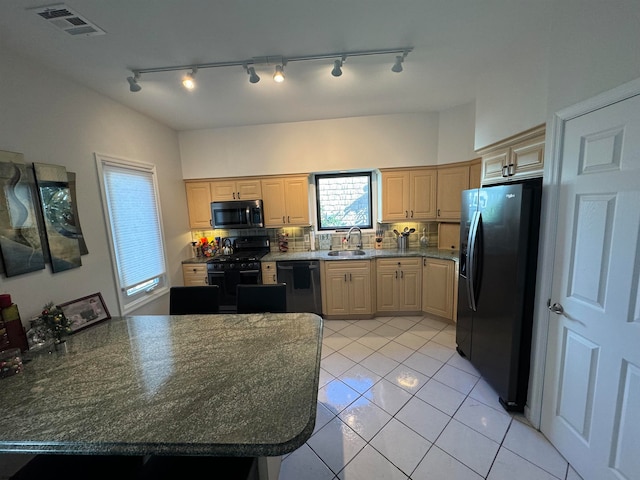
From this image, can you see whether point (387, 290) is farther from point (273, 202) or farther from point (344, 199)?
point (273, 202)

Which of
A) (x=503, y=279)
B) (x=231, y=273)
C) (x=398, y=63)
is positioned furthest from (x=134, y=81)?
(x=503, y=279)

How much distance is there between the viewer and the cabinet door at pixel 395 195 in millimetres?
3576

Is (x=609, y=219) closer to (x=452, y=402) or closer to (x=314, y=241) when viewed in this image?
(x=452, y=402)

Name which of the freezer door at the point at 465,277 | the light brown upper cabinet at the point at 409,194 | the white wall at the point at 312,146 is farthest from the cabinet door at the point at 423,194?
the freezer door at the point at 465,277

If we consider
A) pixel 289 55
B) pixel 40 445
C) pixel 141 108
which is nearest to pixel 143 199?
pixel 141 108

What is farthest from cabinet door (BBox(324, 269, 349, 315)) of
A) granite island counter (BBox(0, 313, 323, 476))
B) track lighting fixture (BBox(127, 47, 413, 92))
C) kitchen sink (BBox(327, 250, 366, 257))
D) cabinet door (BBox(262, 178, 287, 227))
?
track lighting fixture (BBox(127, 47, 413, 92))

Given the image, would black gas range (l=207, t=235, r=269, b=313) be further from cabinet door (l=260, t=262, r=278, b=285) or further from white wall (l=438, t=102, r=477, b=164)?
white wall (l=438, t=102, r=477, b=164)

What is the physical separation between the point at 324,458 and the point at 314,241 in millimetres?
2788

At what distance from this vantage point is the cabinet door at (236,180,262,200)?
3754 millimetres

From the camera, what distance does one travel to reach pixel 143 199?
302 cm

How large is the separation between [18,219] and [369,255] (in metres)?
3.28

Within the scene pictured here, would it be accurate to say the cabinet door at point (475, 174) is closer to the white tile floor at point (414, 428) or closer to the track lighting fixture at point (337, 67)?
the white tile floor at point (414, 428)

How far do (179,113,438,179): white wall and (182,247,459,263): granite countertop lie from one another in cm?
121

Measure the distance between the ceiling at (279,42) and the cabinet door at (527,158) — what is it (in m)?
0.66
